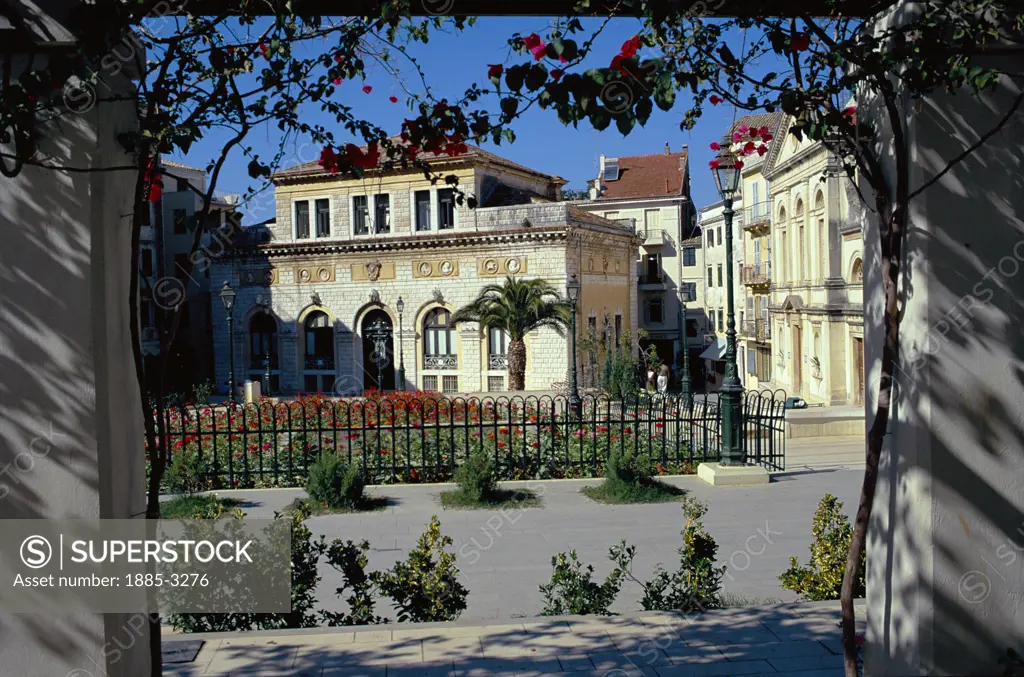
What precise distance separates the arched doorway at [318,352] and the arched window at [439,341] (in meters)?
4.22

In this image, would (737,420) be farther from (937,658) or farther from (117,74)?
(117,74)

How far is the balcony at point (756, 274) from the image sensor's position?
39.0 meters

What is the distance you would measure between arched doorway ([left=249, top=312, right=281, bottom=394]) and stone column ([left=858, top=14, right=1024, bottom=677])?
35.7 metres

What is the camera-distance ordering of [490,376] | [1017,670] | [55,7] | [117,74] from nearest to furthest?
1. [55,7]
2. [117,74]
3. [1017,670]
4. [490,376]

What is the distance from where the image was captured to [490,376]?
112 feet

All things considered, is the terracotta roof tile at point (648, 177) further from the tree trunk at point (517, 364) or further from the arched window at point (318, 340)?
the tree trunk at point (517, 364)

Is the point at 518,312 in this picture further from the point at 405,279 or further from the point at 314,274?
the point at 314,274

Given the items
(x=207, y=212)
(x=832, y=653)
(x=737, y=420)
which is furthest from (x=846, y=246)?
(x=207, y=212)

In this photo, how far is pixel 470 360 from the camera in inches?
1353

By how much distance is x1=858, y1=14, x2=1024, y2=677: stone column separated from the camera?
11.4ft

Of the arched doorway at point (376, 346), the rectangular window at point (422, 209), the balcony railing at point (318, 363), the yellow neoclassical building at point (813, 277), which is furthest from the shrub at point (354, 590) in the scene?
the balcony railing at point (318, 363)

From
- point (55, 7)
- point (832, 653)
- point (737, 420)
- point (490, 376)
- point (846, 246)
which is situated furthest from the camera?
point (490, 376)

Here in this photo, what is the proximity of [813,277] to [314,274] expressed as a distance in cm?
1931

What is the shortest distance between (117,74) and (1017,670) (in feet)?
13.7
